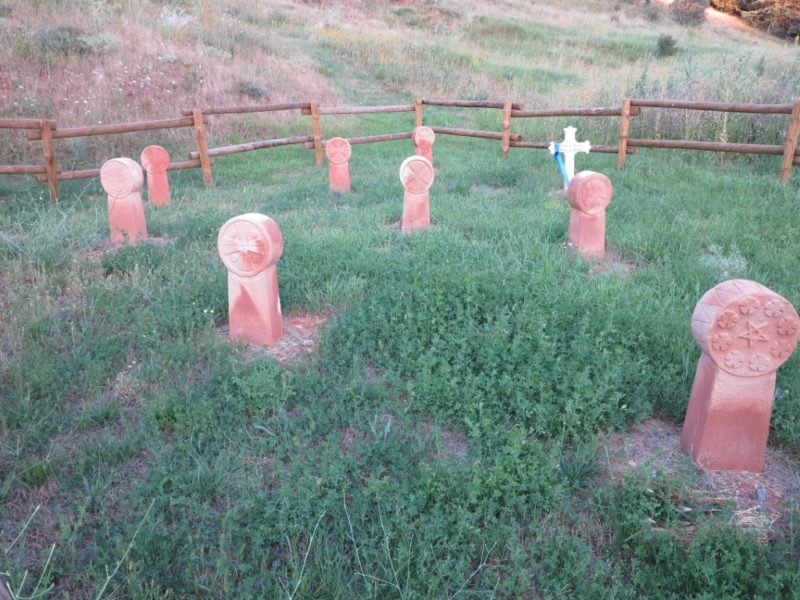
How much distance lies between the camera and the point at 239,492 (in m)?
2.99

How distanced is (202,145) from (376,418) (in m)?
7.64

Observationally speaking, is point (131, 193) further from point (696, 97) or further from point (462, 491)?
point (696, 97)

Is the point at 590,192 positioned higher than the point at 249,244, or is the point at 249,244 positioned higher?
the point at 590,192

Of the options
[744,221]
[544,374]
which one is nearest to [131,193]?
[544,374]

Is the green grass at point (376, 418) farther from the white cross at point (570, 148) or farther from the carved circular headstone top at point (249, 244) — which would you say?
the white cross at point (570, 148)

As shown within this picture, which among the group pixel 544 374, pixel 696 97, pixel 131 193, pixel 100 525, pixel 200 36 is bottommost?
pixel 100 525

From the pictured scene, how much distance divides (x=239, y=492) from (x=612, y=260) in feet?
14.0

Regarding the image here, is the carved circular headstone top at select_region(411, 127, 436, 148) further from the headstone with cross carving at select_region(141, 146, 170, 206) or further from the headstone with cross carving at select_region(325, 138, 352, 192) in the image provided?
the headstone with cross carving at select_region(141, 146, 170, 206)

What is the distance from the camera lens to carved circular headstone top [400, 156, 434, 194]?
21.4 ft

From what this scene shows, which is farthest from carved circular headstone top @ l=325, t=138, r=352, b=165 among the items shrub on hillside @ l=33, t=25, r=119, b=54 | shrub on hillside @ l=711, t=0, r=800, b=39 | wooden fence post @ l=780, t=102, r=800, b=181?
shrub on hillside @ l=711, t=0, r=800, b=39

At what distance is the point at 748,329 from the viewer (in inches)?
114

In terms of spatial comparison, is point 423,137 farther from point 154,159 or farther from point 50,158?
point 50,158

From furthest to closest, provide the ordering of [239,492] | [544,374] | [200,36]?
[200,36], [544,374], [239,492]

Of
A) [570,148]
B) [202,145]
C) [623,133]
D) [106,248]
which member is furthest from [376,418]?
[623,133]
